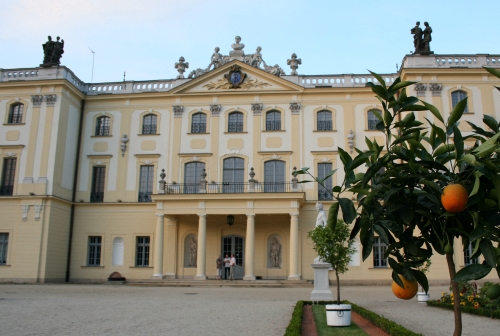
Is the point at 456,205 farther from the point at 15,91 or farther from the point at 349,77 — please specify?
the point at 15,91

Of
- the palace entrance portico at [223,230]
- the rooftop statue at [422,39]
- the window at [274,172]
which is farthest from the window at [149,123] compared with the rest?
the rooftop statue at [422,39]

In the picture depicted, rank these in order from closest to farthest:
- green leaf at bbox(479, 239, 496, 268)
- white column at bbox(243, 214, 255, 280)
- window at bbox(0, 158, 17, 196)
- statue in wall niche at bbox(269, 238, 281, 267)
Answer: green leaf at bbox(479, 239, 496, 268)
white column at bbox(243, 214, 255, 280)
statue in wall niche at bbox(269, 238, 281, 267)
window at bbox(0, 158, 17, 196)

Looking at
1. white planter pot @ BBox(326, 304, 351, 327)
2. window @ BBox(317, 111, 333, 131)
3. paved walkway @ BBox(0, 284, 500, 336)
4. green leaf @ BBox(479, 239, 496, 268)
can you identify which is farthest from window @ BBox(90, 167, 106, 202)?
green leaf @ BBox(479, 239, 496, 268)

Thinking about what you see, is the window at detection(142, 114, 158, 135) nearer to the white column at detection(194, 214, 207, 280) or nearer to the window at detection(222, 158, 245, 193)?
the window at detection(222, 158, 245, 193)

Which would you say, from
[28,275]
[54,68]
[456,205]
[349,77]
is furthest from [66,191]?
[456,205]

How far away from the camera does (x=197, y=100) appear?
101 feet

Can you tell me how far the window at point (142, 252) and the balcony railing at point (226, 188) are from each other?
11.5 ft

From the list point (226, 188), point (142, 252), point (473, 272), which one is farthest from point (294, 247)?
point (473, 272)

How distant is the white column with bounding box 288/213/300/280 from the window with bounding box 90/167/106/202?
11.7m

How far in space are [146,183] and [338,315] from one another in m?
21.5

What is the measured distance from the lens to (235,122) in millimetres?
30531

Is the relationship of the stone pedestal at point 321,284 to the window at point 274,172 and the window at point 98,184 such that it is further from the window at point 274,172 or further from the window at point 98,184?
the window at point 98,184

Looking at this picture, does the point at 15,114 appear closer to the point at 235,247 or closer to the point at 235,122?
the point at 235,122

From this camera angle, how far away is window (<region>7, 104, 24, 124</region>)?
2984cm
